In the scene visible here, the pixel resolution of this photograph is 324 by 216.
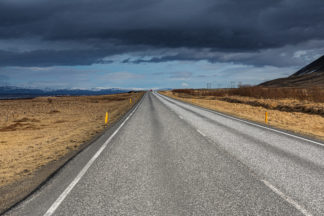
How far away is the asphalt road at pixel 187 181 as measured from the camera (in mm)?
4062

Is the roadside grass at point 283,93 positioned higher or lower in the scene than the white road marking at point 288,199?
higher

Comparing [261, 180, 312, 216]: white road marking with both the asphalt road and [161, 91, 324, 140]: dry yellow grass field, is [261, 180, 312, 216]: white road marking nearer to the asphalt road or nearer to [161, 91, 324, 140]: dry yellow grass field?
the asphalt road

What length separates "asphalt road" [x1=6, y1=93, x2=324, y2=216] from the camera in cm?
406

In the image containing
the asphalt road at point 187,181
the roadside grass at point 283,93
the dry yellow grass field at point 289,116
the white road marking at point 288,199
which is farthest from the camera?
the roadside grass at point 283,93

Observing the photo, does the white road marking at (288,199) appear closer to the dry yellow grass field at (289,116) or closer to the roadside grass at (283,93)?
the dry yellow grass field at (289,116)

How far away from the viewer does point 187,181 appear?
5238 mm

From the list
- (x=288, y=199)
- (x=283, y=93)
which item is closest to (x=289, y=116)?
(x=288, y=199)

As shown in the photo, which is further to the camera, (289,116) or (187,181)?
(289,116)

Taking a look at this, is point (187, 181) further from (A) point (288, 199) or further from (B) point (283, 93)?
(B) point (283, 93)

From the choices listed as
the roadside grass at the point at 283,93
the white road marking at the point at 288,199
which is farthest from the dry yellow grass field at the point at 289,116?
the white road marking at the point at 288,199

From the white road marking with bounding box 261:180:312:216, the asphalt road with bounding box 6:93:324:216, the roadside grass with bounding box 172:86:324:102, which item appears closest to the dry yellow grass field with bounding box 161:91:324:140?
the roadside grass with bounding box 172:86:324:102

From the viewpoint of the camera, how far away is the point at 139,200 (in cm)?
434

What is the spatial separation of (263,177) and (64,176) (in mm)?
4383

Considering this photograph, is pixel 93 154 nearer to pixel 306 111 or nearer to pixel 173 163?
pixel 173 163
